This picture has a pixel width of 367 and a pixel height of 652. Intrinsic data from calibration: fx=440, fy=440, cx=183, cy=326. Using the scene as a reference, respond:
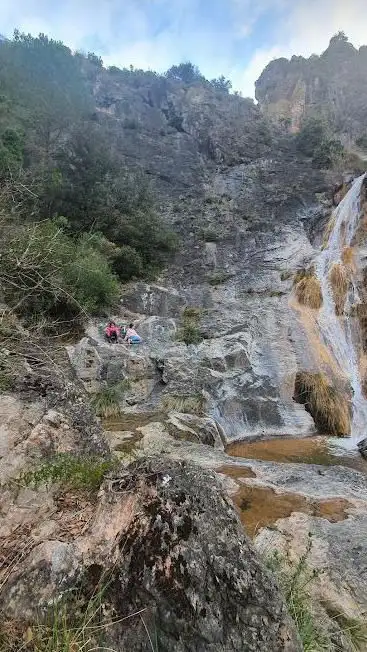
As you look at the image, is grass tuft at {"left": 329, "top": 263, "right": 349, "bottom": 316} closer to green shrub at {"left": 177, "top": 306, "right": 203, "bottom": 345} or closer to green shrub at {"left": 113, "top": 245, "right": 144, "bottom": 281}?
green shrub at {"left": 177, "top": 306, "right": 203, "bottom": 345}

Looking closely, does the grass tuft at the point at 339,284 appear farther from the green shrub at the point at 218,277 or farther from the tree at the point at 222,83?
the tree at the point at 222,83

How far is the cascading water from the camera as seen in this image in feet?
40.4

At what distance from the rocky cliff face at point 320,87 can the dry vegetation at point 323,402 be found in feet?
101

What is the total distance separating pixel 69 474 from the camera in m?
3.49

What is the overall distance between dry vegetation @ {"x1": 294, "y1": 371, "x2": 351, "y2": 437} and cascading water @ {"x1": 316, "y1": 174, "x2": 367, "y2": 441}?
0.34 meters

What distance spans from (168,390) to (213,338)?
2861mm

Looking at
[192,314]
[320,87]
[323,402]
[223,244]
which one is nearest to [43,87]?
[223,244]

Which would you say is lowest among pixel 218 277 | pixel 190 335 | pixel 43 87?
pixel 190 335

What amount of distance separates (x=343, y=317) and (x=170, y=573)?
44.1ft

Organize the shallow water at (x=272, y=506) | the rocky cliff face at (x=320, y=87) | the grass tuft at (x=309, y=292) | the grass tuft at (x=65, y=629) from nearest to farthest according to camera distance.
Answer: the grass tuft at (x=65, y=629), the shallow water at (x=272, y=506), the grass tuft at (x=309, y=292), the rocky cliff face at (x=320, y=87)

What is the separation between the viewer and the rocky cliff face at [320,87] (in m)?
38.5

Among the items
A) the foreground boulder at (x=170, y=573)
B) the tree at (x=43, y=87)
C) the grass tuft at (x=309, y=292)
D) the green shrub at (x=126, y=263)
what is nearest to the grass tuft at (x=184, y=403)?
the grass tuft at (x=309, y=292)

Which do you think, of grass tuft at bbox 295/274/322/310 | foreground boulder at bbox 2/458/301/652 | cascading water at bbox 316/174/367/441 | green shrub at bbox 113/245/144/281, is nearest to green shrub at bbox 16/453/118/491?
foreground boulder at bbox 2/458/301/652

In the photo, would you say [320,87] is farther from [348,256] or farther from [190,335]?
[190,335]
